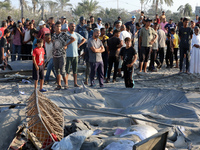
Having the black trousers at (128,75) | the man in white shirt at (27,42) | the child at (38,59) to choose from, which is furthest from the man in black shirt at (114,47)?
the man in white shirt at (27,42)

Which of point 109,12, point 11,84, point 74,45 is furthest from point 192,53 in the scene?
point 109,12

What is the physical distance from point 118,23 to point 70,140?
20.9ft

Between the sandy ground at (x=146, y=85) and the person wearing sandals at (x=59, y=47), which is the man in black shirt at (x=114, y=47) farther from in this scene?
the person wearing sandals at (x=59, y=47)

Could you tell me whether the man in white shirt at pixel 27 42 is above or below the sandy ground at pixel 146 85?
above

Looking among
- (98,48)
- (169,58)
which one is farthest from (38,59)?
(169,58)

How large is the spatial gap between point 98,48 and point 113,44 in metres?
0.89

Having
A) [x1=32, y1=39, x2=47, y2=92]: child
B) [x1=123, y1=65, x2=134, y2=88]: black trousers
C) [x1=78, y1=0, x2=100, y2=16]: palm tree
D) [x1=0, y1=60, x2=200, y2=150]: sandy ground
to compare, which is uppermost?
[x1=78, y1=0, x2=100, y2=16]: palm tree

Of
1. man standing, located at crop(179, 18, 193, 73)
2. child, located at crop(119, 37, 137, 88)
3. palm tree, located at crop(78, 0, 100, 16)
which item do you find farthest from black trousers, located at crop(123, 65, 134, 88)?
palm tree, located at crop(78, 0, 100, 16)

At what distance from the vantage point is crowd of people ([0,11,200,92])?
738cm

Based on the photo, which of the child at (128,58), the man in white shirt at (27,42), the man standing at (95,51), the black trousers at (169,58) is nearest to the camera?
the child at (128,58)

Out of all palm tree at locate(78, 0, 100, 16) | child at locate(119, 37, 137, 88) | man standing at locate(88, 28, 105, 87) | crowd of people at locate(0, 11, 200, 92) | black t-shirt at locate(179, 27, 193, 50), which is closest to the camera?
child at locate(119, 37, 137, 88)

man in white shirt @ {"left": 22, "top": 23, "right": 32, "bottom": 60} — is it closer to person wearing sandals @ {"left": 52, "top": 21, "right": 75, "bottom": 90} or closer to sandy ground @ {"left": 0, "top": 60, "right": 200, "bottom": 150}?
sandy ground @ {"left": 0, "top": 60, "right": 200, "bottom": 150}

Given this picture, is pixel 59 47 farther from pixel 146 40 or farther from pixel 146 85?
pixel 146 40

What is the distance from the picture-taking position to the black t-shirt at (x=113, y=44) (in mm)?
8559
